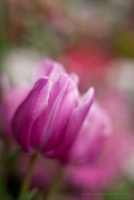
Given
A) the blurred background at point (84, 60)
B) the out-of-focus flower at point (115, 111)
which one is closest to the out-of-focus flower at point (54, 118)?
the blurred background at point (84, 60)

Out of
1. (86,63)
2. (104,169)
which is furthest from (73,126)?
(86,63)

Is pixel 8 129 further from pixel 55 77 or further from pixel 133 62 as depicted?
pixel 133 62

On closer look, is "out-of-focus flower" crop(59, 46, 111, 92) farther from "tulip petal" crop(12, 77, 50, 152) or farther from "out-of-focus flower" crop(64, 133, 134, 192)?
"tulip petal" crop(12, 77, 50, 152)

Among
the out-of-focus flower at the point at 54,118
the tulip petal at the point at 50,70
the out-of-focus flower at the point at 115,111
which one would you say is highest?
the tulip petal at the point at 50,70

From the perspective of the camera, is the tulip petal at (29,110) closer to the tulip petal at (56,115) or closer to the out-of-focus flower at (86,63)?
the tulip petal at (56,115)

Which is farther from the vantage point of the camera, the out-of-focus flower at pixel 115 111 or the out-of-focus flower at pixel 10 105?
the out-of-focus flower at pixel 115 111

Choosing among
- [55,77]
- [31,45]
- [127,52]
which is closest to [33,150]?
[55,77]

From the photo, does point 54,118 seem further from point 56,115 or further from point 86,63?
point 86,63

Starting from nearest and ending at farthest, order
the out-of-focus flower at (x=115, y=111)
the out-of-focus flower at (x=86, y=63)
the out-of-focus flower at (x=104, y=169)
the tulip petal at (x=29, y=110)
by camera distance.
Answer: the tulip petal at (x=29, y=110), the out-of-focus flower at (x=104, y=169), the out-of-focus flower at (x=115, y=111), the out-of-focus flower at (x=86, y=63)
